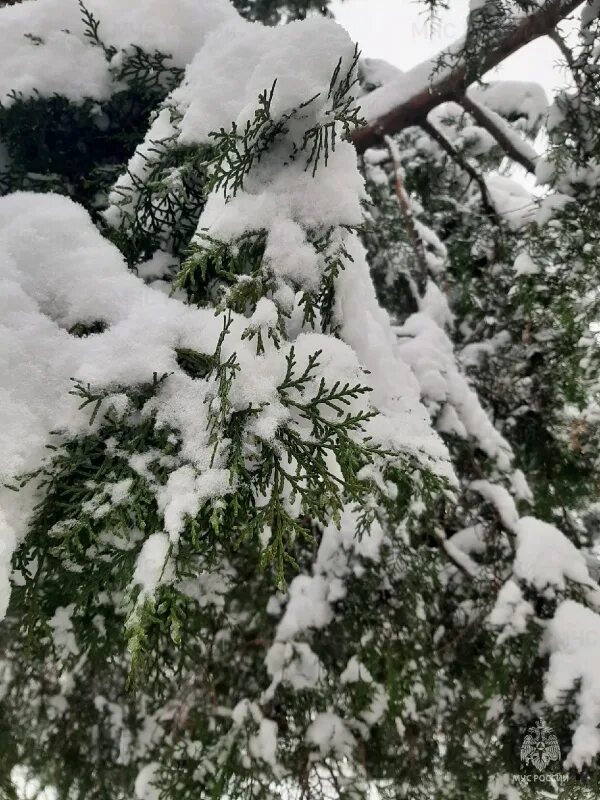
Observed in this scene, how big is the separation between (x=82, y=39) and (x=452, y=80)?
188cm

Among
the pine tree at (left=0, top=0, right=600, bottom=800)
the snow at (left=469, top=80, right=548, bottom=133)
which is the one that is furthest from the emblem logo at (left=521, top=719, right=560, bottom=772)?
the snow at (left=469, top=80, right=548, bottom=133)

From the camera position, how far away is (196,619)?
2602mm

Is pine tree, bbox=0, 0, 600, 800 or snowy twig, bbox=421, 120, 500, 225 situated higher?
snowy twig, bbox=421, 120, 500, 225

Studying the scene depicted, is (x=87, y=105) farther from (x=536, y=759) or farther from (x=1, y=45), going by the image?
(x=536, y=759)

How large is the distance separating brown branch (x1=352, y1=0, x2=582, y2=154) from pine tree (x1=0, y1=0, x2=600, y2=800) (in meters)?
0.02

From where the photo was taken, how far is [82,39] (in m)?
2.46

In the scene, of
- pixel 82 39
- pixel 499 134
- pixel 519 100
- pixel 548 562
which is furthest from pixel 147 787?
pixel 519 100

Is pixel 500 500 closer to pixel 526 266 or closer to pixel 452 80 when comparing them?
pixel 526 266

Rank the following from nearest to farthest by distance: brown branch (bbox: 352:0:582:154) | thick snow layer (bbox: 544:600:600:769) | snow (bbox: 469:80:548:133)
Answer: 1. thick snow layer (bbox: 544:600:600:769)
2. brown branch (bbox: 352:0:582:154)
3. snow (bbox: 469:80:548:133)

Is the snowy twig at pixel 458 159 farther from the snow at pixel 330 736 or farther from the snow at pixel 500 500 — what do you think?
the snow at pixel 330 736

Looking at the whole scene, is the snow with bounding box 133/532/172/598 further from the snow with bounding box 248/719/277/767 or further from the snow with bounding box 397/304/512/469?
the snow with bounding box 248/719/277/767

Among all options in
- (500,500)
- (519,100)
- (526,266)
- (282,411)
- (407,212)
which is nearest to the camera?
(282,411)

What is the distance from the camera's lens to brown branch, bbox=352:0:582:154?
2.59m

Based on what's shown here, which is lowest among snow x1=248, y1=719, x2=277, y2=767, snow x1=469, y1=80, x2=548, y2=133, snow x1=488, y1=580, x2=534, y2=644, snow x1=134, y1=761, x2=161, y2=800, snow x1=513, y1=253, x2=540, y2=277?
snow x1=134, y1=761, x2=161, y2=800
